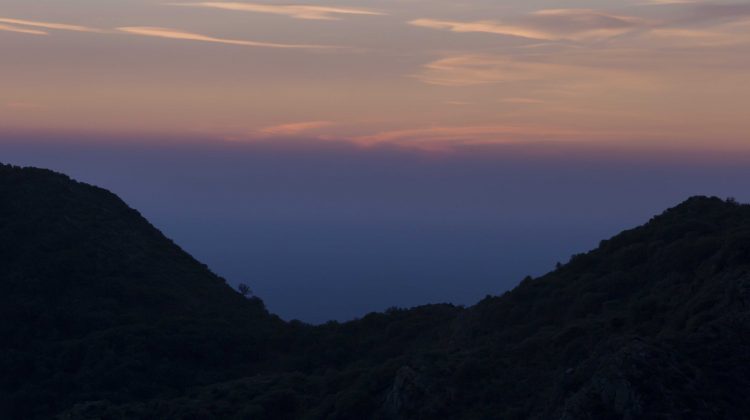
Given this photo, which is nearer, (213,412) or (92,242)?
(213,412)

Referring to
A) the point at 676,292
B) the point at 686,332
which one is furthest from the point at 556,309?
the point at 686,332

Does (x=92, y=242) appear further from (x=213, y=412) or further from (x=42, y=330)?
(x=213, y=412)

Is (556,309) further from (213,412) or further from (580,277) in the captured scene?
(213,412)

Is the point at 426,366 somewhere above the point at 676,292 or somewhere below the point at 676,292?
below

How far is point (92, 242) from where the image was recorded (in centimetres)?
4559

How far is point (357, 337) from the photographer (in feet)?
123

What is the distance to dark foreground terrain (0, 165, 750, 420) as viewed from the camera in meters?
17.8

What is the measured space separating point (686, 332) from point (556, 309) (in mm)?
9196

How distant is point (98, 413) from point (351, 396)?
7.37 metres

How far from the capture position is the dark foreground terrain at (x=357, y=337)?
58.2 feet

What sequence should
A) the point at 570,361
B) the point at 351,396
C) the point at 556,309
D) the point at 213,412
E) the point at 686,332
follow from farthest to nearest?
the point at 556,309
the point at 213,412
the point at 351,396
the point at 570,361
the point at 686,332

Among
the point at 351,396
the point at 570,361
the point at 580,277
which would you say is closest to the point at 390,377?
the point at 351,396

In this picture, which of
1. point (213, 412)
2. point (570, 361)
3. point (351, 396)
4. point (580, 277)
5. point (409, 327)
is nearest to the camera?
point (570, 361)

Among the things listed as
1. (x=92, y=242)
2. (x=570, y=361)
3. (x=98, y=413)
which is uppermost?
(x=92, y=242)
